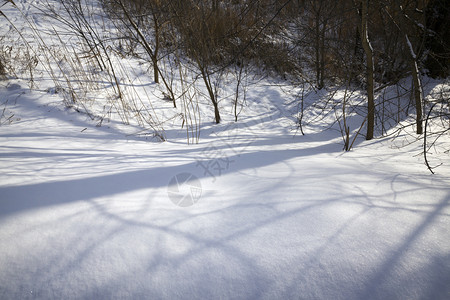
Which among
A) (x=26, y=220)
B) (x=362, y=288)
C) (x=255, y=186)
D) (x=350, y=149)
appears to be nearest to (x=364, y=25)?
(x=350, y=149)

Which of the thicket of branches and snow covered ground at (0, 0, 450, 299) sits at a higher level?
the thicket of branches

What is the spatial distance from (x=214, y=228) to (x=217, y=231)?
3cm

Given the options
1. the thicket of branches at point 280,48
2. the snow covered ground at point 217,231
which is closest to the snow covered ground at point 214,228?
the snow covered ground at point 217,231

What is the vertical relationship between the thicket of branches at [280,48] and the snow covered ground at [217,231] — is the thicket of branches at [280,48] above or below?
above

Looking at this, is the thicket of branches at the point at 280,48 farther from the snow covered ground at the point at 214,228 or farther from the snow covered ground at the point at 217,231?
the snow covered ground at the point at 217,231

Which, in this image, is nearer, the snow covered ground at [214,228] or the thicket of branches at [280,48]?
the snow covered ground at [214,228]

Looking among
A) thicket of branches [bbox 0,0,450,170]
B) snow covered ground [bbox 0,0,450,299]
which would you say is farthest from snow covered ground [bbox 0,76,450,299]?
Answer: thicket of branches [bbox 0,0,450,170]

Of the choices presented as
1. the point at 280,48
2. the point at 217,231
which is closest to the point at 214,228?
the point at 217,231

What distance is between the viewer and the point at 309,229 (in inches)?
42.3

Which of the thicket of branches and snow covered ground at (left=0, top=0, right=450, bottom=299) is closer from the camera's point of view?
snow covered ground at (left=0, top=0, right=450, bottom=299)

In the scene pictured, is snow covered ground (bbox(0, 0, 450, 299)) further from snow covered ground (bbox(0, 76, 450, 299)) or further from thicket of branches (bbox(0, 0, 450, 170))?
thicket of branches (bbox(0, 0, 450, 170))

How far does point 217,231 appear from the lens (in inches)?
42.3

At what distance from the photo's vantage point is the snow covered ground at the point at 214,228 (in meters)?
0.82

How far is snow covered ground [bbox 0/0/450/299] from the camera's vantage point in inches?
32.4
